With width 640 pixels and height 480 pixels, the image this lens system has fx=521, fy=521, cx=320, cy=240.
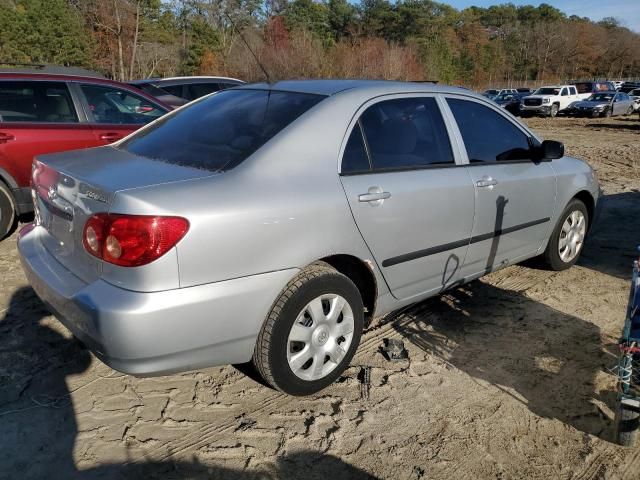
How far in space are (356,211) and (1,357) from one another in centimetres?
227

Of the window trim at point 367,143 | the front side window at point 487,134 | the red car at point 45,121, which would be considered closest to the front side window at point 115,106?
the red car at point 45,121

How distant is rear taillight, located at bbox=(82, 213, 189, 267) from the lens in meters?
2.14

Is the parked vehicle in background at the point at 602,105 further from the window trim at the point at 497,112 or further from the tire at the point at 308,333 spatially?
the tire at the point at 308,333

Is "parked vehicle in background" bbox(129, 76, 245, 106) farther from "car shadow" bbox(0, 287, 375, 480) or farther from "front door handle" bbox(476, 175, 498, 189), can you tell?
"car shadow" bbox(0, 287, 375, 480)

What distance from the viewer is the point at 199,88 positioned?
10.6 metres

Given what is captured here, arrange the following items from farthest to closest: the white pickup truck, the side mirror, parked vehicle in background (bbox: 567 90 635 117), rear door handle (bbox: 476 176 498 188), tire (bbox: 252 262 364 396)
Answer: the white pickup truck < parked vehicle in background (bbox: 567 90 635 117) < the side mirror < rear door handle (bbox: 476 176 498 188) < tire (bbox: 252 262 364 396)

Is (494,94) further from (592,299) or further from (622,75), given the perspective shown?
(622,75)

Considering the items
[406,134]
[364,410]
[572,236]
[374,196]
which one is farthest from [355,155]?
[572,236]

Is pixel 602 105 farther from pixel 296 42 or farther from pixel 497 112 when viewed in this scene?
pixel 497 112

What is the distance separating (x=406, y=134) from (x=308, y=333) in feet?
4.47

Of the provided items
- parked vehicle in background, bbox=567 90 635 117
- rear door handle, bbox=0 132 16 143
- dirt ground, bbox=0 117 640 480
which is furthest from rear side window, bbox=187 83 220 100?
parked vehicle in background, bbox=567 90 635 117

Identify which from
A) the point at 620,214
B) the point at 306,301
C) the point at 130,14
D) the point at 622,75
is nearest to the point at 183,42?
the point at 130,14

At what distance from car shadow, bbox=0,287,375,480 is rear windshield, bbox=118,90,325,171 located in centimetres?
132

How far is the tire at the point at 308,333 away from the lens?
8.34 feet
